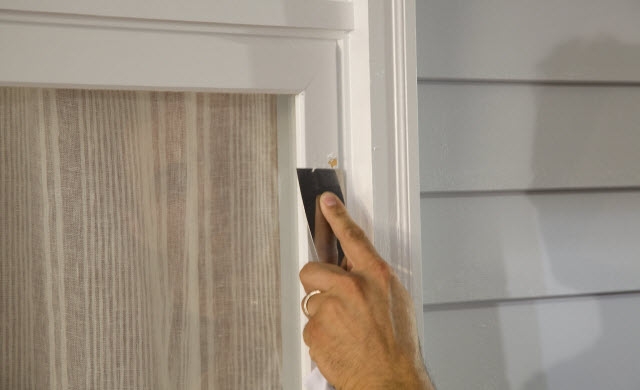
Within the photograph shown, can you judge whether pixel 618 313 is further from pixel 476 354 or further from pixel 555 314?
pixel 476 354

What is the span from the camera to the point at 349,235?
83cm

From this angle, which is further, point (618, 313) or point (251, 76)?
point (618, 313)

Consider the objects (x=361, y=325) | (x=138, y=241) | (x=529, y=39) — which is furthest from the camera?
(x=529, y=39)

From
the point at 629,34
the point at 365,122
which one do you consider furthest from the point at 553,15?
the point at 365,122

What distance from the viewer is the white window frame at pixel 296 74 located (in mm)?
834

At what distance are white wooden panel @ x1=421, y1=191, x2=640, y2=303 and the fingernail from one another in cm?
24

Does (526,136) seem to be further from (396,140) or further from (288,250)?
(288,250)

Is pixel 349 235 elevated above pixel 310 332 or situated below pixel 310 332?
above

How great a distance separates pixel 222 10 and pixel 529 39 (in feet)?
1.92

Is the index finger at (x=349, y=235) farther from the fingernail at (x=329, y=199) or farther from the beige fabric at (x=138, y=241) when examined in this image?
the beige fabric at (x=138, y=241)

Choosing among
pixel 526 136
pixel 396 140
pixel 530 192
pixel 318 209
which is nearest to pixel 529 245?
pixel 530 192

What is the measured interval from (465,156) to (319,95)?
0.30m

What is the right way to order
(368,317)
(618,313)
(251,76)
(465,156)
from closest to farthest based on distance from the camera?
(368,317)
(251,76)
(465,156)
(618,313)

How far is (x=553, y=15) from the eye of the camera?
3.70 ft
